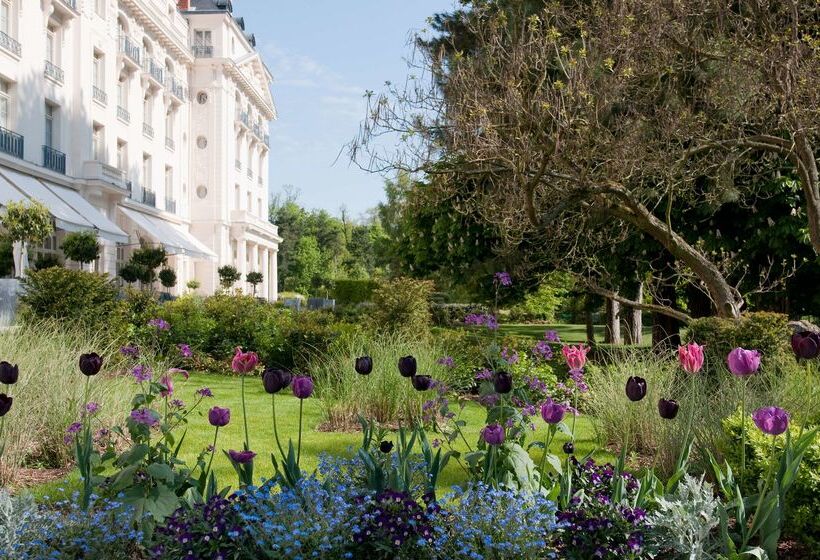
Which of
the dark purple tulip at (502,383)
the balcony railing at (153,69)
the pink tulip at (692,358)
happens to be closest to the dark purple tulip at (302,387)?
the dark purple tulip at (502,383)

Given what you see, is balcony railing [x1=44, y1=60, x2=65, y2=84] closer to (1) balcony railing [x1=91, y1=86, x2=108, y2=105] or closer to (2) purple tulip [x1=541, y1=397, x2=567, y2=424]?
(1) balcony railing [x1=91, y1=86, x2=108, y2=105]

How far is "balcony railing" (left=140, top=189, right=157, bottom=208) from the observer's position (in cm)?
3291

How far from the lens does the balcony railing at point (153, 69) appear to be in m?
32.8

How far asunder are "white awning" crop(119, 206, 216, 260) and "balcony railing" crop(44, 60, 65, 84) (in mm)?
6254

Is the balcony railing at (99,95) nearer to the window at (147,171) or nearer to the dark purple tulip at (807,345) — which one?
the window at (147,171)

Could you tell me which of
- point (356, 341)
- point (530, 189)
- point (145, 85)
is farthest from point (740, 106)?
point (145, 85)

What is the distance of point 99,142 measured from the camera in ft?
93.7

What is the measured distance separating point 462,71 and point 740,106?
10.9 ft

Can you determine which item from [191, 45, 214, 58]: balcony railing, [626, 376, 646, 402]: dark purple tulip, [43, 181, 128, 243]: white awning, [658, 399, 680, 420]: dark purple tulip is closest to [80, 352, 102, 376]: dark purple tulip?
[626, 376, 646, 402]: dark purple tulip

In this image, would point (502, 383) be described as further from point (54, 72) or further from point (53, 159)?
point (54, 72)

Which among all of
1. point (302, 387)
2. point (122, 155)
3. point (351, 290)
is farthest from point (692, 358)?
point (351, 290)

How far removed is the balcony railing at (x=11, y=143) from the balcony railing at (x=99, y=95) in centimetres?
577

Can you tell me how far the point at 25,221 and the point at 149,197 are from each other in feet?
57.6

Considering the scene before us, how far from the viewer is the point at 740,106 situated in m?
8.60
